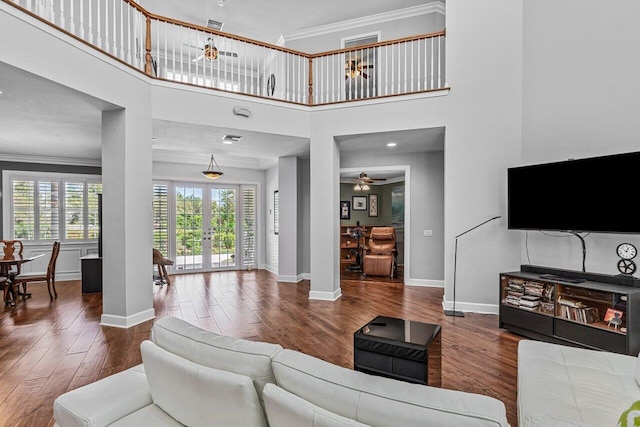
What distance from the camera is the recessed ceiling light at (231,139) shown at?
5.34 metres

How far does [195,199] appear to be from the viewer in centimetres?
826

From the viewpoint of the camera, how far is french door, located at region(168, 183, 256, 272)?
8047 millimetres

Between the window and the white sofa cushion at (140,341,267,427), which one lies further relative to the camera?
the window

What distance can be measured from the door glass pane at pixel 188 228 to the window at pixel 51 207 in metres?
1.78

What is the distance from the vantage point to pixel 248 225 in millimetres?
8812

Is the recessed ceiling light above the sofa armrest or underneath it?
above

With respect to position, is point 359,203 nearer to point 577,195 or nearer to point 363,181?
point 363,181

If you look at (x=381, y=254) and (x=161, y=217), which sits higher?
(x=161, y=217)

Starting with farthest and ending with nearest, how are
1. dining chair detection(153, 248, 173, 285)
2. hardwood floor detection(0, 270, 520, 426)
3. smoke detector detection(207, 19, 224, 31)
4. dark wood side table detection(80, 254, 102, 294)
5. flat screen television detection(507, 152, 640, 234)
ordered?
smoke detector detection(207, 19, 224, 31) → dining chair detection(153, 248, 173, 285) → dark wood side table detection(80, 254, 102, 294) → flat screen television detection(507, 152, 640, 234) → hardwood floor detection(0, 270, 520, 426)

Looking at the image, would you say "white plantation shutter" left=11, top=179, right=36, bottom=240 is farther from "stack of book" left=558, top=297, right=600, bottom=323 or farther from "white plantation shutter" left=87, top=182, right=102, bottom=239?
"stack of book" left=558, top=297, right=600, bottom=323

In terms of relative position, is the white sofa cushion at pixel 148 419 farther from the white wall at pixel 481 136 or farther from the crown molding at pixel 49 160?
the crown molding at pixel 49 160

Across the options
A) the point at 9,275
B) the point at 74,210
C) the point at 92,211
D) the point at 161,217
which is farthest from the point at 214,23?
the point at 9,275

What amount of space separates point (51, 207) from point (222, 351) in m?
8.03

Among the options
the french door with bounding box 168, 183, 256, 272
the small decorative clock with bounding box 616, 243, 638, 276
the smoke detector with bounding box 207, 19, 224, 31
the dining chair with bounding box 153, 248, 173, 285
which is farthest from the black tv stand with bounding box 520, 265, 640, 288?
the smoke detector with bounding box 207, 19, 224, 31
